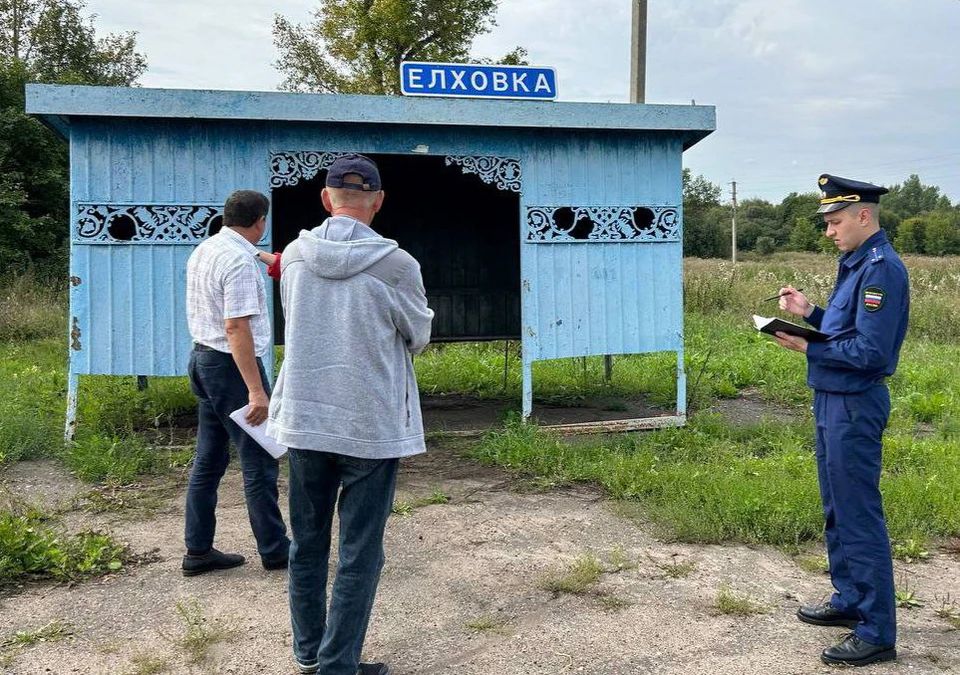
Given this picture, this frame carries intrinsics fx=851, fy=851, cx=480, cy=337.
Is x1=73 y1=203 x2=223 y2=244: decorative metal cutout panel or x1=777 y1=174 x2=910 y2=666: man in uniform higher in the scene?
x1=73 y1=203 x2=223 y2=244: decorative metal cutout panel

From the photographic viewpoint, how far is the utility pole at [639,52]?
1257cm

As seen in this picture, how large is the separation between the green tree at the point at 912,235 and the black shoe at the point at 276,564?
56727mm

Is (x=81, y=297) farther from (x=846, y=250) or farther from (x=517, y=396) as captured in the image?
(x=846, y=250)

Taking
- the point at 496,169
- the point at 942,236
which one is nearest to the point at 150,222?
the point at 496,169

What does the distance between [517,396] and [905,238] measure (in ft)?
179

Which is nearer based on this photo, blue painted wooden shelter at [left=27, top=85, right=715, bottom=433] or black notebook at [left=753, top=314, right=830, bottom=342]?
black notebook at [left=753, top=314, right=830, bottom=342]

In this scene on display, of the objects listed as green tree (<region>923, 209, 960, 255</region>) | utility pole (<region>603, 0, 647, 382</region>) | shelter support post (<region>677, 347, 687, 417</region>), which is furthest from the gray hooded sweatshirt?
green tree (<region>923, 209, 960, 255</region>)

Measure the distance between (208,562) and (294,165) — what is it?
141 inches

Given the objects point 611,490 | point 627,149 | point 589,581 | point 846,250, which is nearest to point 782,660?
point 589,581

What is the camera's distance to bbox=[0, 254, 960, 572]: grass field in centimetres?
532

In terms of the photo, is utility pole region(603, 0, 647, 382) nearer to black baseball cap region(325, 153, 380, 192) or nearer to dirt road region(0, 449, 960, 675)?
dirt road region(0, 449, 960, 675)

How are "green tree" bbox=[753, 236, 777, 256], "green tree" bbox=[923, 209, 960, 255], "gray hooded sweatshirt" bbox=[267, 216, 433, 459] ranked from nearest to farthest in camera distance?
"gray hooded sweatshirt" bbox=[267, 216, 433, 459] < "green tree" bbox=[753, 236, 777, 256] < "green tree" bbox=[923, 209, 960, 255]

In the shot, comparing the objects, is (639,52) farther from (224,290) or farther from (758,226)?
(758,226)

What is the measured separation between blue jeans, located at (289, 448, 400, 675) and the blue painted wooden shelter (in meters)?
4.10
